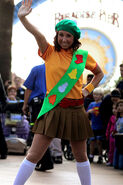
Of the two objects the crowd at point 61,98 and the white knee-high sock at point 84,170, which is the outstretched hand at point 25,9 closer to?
the crowd at point 61,98

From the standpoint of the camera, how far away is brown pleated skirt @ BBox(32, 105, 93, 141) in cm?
486

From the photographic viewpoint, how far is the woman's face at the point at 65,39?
487cm

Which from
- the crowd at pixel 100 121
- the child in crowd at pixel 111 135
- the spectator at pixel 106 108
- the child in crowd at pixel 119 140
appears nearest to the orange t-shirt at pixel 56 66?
the crowd at pixel 100 121

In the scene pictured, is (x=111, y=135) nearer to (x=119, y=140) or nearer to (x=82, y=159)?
(x=119, y=140)

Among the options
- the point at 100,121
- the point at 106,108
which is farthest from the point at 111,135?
the point at 100,121

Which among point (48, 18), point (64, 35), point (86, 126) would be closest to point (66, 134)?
point (86, 126)

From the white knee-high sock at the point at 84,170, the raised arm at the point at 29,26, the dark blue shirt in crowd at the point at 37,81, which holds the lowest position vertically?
the white knee-high sock at the point at 84,170

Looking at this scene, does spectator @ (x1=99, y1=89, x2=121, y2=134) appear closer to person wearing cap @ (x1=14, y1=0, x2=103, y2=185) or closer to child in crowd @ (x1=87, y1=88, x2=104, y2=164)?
child in crowd @ (x1=87, y1=88, x2=104, y2=164)

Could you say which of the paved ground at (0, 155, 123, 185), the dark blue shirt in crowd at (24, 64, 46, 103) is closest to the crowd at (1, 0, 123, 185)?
the paved ground at (0, 155, 123, 185)

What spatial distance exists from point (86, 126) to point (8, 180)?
6.36 feet

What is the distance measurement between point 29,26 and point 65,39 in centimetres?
40

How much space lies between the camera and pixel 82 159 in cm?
499

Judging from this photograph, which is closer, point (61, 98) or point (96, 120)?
point (61, 98)

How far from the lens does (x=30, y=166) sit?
189 inches
